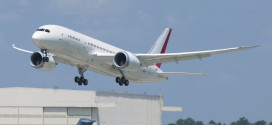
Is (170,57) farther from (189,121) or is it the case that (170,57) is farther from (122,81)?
(189,121)

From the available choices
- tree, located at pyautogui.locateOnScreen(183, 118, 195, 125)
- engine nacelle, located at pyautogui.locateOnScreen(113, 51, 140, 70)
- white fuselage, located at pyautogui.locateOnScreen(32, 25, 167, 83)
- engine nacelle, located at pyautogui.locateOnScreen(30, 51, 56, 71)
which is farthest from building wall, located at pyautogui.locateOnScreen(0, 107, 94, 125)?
tree, located at pyautogui.locateOnScreen(183, 118, 195, 125)

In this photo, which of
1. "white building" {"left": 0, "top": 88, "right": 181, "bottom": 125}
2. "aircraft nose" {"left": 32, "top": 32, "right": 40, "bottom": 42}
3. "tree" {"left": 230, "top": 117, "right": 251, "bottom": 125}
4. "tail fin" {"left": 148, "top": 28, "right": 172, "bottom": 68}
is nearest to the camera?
"aircraft nose" {"left": 32, "top": 32, "right": 40, "bottom": 42}

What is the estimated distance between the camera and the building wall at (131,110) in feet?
283

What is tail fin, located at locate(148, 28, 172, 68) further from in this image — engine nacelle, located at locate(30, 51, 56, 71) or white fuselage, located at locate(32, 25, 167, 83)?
engine nacelle, located at locate(30, 51, 56, 71)

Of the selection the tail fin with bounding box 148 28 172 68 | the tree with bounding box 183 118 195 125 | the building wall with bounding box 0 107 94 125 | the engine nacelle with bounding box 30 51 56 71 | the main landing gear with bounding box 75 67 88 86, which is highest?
the tail fin with bounding box 148 28 172 68

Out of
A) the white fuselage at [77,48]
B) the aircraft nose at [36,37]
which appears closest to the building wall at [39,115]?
the white fuselage at [77,48]

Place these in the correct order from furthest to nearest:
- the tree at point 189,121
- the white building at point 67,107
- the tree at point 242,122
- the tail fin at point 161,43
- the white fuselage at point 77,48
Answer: the tree at point 242,122 < the tree at point 189,121 < the white building at point 67,107 < the tail fin at point 161,43 < the white fuselage at point 77,48

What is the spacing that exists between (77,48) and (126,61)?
529cm

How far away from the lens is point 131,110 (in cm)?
8950

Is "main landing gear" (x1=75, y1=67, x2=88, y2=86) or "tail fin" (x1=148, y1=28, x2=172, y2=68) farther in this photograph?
"tail fin" (x1=148, y1=28, x2=172, y2=68)

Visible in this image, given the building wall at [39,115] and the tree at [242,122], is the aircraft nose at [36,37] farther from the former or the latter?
the tree at [242,122]

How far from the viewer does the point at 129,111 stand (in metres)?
89.1

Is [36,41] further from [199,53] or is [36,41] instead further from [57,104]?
[57,104]

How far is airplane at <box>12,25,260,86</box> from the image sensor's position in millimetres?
58219
